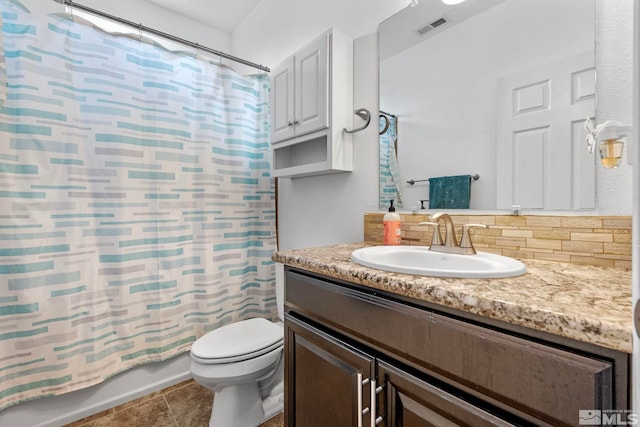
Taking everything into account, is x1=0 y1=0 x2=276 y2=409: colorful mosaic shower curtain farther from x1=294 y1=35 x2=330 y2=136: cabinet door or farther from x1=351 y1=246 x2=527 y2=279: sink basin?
x1=351 y1=246 x2=527 y2=279: sink basin

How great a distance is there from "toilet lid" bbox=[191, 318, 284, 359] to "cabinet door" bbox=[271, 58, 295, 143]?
42.6 inches

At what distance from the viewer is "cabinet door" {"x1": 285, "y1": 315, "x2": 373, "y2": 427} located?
0.80m

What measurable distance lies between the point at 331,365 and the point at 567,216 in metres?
0.87

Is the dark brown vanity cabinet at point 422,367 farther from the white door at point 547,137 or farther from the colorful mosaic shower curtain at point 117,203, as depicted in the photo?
the colorful mosaic shower curtain at point 117,203

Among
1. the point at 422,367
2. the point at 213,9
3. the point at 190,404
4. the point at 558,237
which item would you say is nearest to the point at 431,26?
the point at 558,237

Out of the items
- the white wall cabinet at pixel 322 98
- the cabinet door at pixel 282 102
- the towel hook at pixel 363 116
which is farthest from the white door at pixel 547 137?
the cabinet door at pixel 282 102

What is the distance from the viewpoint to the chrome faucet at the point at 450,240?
3.14 feet

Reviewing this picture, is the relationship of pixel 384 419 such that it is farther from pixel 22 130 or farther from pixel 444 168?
pixel 22 130

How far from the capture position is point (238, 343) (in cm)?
141

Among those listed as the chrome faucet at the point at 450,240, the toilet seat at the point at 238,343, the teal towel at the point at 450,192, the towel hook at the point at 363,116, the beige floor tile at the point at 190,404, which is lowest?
the beige floor tile at the point at 190,404

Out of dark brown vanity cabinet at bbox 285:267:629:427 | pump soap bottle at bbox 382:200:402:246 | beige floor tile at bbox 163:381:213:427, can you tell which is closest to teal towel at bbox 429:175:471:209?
pump soap bottle at bbox 382:200:402:246

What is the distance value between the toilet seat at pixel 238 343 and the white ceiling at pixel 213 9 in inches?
90.1

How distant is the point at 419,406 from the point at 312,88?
1.38 metres

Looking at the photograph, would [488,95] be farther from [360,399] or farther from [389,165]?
[360,399]
